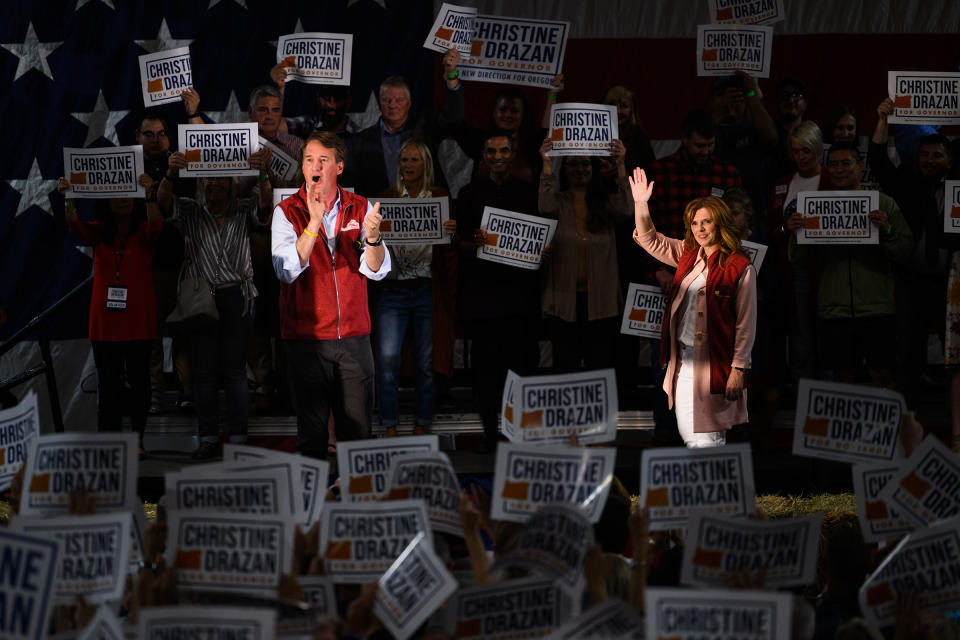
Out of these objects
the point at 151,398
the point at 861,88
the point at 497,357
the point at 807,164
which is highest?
the point at 861,88

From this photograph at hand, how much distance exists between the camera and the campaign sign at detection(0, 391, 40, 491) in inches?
163

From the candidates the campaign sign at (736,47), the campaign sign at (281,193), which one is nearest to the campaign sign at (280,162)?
the campaign sign at (281,193)

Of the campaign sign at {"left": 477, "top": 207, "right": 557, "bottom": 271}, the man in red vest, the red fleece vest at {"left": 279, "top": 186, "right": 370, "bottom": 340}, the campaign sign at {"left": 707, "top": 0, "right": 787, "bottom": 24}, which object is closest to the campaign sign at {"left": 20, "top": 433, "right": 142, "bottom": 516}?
the man in red vest

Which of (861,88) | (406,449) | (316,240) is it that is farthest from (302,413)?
(861,88)

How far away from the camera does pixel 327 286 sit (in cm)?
585

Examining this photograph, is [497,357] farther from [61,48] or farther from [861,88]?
[61,48]

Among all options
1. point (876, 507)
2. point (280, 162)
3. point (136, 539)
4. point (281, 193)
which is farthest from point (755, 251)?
point (136, 539)

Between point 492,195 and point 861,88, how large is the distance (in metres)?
3.40

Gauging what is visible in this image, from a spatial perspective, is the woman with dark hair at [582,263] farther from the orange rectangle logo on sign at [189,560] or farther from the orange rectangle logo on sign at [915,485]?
Result: the orange rectangle logo on sign at [189,560]

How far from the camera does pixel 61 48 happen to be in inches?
353

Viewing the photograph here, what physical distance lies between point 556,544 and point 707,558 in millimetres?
475

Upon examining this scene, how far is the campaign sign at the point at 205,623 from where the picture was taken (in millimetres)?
2885

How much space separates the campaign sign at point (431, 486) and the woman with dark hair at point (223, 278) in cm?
329

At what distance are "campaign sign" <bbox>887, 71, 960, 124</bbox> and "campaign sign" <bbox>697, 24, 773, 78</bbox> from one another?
75 cm
